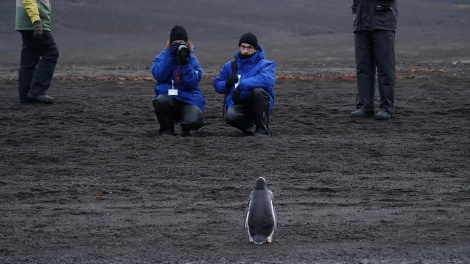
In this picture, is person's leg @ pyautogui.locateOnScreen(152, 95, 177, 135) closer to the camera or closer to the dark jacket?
the camera

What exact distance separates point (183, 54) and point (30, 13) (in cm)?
343

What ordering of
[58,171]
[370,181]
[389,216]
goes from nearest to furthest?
[389,216], [370,181], [58,171]

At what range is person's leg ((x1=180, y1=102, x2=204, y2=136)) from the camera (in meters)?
9.52

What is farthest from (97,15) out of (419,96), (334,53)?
(419,96)

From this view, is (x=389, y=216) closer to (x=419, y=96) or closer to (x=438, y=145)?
(x=438, y=145)

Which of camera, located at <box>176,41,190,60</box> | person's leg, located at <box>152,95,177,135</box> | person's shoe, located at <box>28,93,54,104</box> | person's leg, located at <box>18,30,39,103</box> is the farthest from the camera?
person's shoe, located at <box>28,93,54,104</box>

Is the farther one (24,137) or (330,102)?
(330,102)

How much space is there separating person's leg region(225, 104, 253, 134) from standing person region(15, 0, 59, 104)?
140 inches

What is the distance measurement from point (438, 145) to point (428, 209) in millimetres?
2774

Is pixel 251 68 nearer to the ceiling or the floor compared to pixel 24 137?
nearer to the ceiling

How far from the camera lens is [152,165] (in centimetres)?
802

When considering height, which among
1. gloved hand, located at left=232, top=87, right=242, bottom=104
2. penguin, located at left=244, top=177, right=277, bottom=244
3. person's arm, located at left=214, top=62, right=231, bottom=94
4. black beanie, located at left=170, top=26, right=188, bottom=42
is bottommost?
penguin, located at left=244, top=177, right=277, bottom=244

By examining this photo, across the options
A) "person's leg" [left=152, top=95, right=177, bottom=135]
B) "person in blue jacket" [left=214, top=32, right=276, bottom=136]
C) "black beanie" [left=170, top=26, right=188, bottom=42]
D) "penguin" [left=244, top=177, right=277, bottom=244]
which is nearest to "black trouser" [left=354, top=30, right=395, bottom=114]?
"person in blue jacket" [left=214, top=32, right=276, bottom=136]

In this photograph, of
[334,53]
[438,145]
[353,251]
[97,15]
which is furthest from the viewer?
[97,15]
